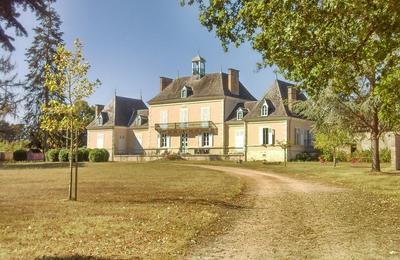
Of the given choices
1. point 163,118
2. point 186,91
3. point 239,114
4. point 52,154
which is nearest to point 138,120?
point 163,118

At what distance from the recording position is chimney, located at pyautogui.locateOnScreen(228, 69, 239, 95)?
182 feet

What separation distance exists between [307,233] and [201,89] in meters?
46.9

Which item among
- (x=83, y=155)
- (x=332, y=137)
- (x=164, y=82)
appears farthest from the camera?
(x=164, y=82)

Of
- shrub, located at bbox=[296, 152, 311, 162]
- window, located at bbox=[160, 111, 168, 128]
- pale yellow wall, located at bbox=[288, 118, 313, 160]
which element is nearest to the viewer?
shrub, located at bbox=[296, 152, 311, 162]

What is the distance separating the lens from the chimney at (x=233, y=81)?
55.4 meters

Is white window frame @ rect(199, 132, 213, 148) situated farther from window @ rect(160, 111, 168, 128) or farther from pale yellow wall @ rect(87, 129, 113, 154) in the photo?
pale yellow wall @ rect(87, 129, 113, 154)

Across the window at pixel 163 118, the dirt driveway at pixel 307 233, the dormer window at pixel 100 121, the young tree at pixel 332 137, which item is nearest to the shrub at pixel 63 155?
the window at pixel 163 118

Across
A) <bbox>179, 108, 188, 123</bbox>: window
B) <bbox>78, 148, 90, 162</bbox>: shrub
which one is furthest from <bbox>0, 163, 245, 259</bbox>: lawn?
<bbox>179, 108, 188, 123</bbox>: window

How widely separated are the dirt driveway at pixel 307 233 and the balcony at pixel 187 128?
3845 cm

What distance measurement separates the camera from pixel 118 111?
65062 mm

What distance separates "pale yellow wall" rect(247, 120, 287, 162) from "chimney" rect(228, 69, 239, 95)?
5.54 m

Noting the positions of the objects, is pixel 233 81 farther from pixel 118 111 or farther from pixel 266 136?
pixel 118 111

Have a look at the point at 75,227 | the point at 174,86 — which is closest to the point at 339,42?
the point at 75,227

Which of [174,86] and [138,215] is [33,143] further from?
[138,215]
